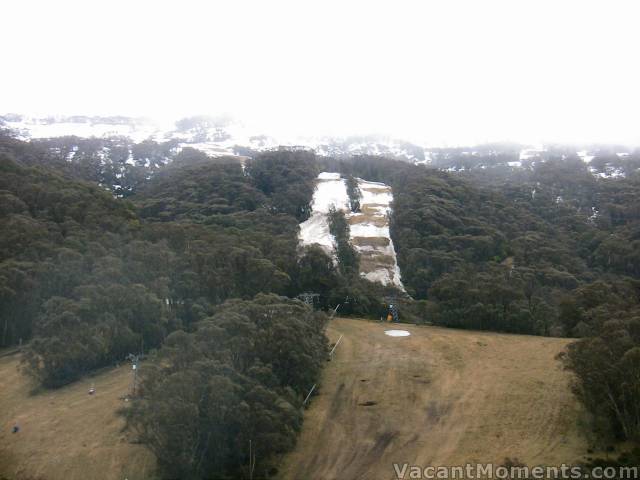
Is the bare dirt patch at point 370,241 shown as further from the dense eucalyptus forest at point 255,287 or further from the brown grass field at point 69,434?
the brown grass field at point 69,434

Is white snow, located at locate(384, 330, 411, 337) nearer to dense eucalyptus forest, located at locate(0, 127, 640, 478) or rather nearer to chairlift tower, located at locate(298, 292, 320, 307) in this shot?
dense eucalyptus forest, located at locate(0, 127, 640, 478)

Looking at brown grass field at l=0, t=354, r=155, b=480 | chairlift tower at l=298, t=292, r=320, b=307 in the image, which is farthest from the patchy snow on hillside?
brown grass field at l=0, t=354, r=155, b=480

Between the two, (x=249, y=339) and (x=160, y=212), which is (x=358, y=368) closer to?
(x=249, y=339)

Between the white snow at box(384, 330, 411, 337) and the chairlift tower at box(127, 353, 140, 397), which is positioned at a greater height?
the chairlift tower at box(127, 353, 140, 397)

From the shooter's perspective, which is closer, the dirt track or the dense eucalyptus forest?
the dense eucalyptus forest

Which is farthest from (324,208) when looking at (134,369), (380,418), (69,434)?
(69,434)

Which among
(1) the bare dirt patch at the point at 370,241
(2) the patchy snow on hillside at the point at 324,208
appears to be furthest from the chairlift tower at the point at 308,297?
(1) the bare dirt patch at the point at 370,241

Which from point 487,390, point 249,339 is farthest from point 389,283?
point 249,339
